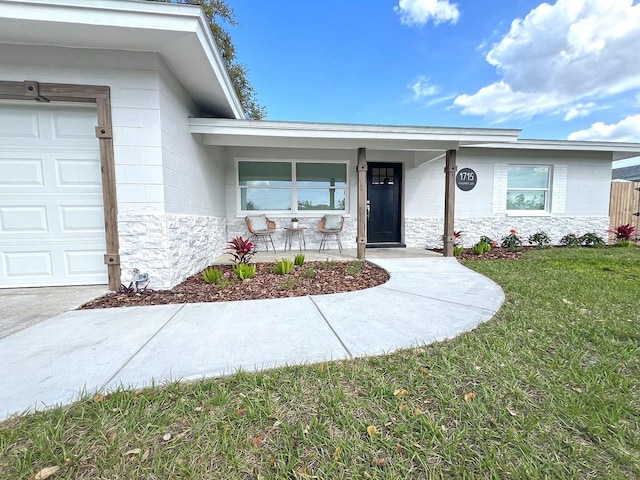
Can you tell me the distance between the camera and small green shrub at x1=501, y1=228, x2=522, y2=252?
6.94 m

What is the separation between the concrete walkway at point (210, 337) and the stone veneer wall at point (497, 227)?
417 cm

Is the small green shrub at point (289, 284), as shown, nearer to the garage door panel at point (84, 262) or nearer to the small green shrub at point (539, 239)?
the garage door panel at point (84, 262)

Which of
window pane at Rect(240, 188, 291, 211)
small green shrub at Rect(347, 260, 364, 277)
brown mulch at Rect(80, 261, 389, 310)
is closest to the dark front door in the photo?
window pane at Rect(240, 188, 291, 211)

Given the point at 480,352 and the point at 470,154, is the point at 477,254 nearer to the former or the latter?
the point at 470,154

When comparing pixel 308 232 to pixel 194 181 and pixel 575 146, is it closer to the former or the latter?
pixel 194 181

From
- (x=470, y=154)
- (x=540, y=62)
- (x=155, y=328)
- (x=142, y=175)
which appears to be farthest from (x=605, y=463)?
(x=540, y=62)

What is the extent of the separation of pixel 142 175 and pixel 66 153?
963 mm

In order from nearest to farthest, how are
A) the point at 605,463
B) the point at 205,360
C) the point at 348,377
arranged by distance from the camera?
the point at 605,463 < the point at 348,377 < the point at 205,360

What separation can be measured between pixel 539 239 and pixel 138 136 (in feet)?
30.0

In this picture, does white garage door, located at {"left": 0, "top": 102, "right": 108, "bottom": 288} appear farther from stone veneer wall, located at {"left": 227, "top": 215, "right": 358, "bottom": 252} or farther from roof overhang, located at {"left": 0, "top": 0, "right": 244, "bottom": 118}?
stone veneer wall, located at {"left": 227, "top": 215, "right": 358, "bottom": 252}

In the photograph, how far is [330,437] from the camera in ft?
4.03

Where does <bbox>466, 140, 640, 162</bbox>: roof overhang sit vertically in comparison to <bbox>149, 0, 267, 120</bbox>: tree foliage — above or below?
below

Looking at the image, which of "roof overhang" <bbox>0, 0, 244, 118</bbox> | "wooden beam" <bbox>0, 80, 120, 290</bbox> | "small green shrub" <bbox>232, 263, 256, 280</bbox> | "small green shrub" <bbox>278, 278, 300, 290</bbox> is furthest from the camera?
"small green shrub" <bbox>232, 263, 256, 280</bbox>

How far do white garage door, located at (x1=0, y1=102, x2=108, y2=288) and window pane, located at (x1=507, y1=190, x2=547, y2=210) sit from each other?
914 centimetres
